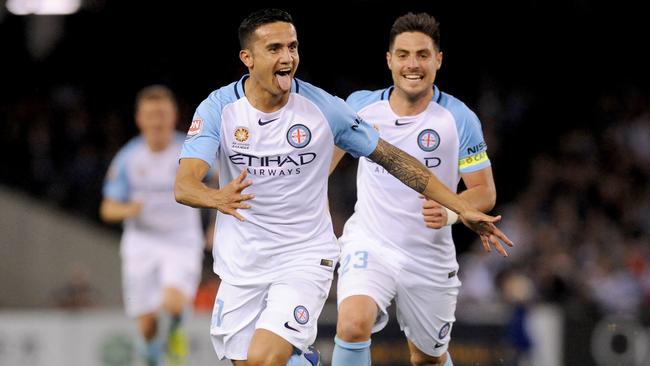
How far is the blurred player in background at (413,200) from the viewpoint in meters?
8.22

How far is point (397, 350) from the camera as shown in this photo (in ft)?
45.9

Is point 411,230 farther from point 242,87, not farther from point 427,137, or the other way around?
point 242,87

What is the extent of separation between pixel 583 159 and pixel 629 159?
65cm

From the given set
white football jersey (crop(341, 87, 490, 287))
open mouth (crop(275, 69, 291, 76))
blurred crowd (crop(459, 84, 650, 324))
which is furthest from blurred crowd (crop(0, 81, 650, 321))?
open mouth (crop(275, 69, 291, 76))

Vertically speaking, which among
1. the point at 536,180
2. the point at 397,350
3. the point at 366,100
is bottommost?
the point at 397,350

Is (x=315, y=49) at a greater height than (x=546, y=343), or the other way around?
(x=315, y=49)

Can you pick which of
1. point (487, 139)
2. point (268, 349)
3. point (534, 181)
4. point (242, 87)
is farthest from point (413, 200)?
point (487, 139)

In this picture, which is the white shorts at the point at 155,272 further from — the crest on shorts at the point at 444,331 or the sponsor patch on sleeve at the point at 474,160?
the sponsor patch on sleeve at the point at 474,160

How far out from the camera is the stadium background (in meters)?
14.1

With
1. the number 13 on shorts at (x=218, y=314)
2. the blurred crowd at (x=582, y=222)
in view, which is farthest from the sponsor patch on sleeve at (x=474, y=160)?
the blurred crowd at (x=582, y=222)

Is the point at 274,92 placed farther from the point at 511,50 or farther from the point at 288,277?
the point at 511,50

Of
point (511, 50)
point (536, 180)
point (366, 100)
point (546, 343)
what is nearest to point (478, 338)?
point (546, 343)

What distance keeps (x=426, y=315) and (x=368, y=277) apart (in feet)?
1.70

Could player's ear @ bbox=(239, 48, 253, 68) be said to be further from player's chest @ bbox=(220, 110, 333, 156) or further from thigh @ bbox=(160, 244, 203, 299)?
thigh @ bbox=(160, 244, 203, 299)
